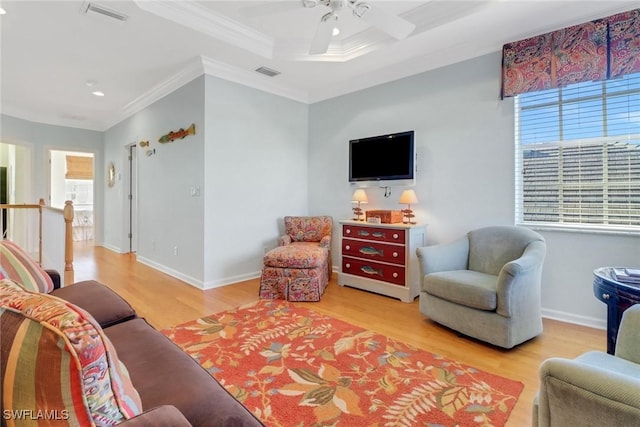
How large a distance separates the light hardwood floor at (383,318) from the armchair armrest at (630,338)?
A: 56 centimetres

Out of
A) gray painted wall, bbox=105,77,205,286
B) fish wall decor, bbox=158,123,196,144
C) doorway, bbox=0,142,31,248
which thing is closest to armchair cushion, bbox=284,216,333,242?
gray painted wall, bbox=105,77,205,286

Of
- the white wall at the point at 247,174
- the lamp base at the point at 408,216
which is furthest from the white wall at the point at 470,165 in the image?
the white wall at the point at 247,174

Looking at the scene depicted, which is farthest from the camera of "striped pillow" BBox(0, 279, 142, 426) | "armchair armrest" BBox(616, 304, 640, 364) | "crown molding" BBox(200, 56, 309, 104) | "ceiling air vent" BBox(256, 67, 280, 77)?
"ceiling air vent" BBox(256, 67, 280, 77)

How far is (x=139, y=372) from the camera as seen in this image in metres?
1.12

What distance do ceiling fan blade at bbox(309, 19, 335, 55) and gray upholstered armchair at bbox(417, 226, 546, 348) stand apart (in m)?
2.00

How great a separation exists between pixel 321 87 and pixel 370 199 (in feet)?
6.06

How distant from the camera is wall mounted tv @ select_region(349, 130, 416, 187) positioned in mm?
3607

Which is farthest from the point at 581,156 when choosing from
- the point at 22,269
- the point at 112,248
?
the point at 112,248

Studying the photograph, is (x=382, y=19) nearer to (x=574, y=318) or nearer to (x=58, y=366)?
(x=58, y=366)

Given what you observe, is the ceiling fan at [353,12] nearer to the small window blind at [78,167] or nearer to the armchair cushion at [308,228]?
the armchair cushion at [308,228]

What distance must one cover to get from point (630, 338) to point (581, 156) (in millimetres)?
2023

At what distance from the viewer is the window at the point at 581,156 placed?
2521 mm

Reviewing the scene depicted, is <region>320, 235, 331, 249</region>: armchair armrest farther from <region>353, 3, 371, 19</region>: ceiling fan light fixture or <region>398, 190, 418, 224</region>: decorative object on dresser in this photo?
<region>353, 3, 371, 19</region>: ceiling fan light fixture

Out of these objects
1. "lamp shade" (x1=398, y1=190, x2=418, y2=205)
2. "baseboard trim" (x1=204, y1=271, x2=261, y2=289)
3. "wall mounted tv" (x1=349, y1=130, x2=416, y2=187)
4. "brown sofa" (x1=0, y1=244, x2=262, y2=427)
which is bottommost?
"baseboard trim" (x1=204, y1=271, x2=261, y2=289)
